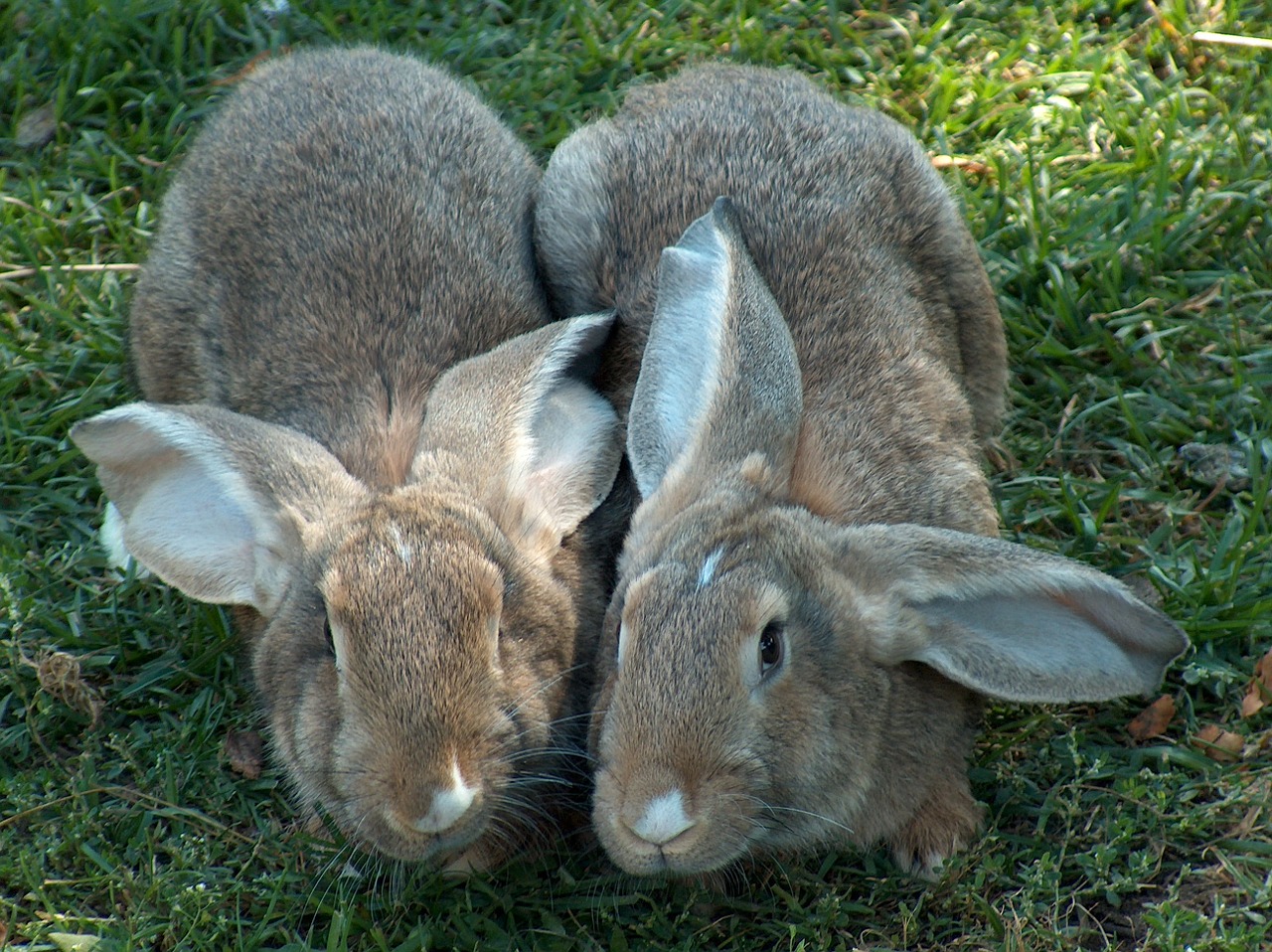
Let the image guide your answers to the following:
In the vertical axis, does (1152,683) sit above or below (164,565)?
above

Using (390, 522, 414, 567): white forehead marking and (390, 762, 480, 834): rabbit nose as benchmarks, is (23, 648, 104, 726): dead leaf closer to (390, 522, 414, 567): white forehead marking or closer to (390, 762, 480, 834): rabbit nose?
(390, 522, 414, 567): white forehead marking

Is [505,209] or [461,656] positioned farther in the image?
[505,209]

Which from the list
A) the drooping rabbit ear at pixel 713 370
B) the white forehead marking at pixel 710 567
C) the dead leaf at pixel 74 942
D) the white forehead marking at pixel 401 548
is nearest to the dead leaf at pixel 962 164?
the drooping rabbit ear at pixel 713 370

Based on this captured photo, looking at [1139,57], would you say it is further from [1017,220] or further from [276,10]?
[276,10]

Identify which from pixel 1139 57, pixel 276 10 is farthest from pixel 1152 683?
pixel 276 10

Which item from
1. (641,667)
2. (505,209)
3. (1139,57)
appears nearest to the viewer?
(641,667)

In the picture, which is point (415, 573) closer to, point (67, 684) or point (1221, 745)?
point (67, 684)
